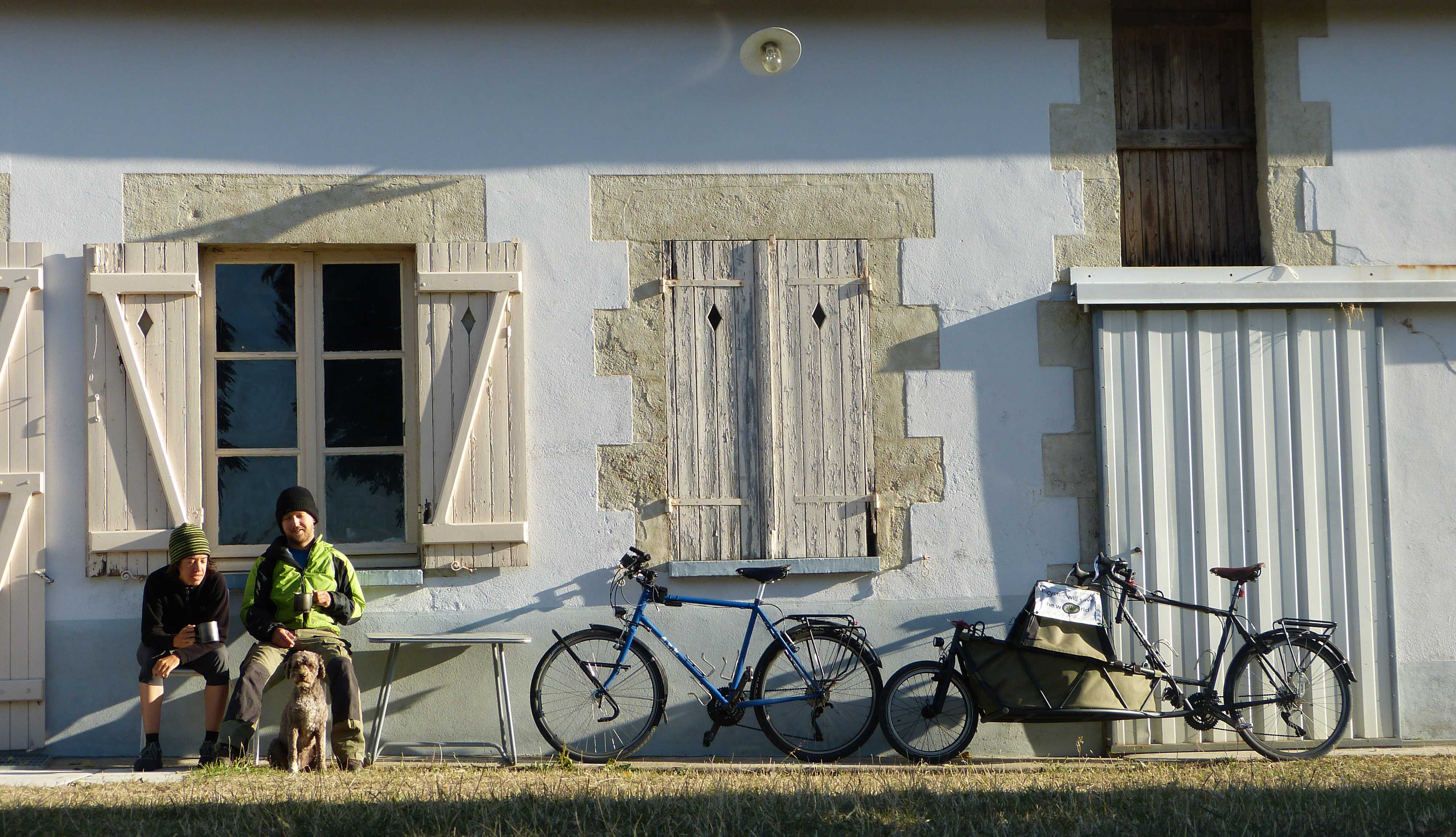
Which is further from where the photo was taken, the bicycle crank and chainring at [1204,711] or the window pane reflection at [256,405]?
the window pane reflection at [256,405]

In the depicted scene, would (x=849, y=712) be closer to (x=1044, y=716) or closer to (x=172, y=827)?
(x=1044, y=716)

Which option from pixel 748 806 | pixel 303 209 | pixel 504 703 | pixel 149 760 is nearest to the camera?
pixel 748 806

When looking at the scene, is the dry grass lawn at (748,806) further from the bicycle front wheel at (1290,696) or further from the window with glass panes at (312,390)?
the window with glass panes at (312,390)

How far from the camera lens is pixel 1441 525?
5672mm

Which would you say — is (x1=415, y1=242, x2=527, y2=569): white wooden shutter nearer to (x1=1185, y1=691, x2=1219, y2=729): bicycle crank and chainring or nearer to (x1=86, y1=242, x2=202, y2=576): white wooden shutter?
(x1=86, y1=242, x2=202, y2=576): white wooden shutter

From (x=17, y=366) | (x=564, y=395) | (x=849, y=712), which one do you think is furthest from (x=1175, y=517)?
(x=17, y=366)

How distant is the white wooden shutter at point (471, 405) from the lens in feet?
17.8

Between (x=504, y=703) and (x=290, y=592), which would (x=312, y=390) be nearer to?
(x=290, y=592)

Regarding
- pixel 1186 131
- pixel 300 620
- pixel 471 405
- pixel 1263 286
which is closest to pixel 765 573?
pixel 471 405

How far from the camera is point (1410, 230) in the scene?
18.9ft

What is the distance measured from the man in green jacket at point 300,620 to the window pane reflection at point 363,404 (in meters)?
0.39

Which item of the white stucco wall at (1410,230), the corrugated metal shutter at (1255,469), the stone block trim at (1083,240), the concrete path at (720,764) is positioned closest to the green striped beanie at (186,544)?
the concrete path at (720,764)

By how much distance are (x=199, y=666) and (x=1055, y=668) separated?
3498 millimetres

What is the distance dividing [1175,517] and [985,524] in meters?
0.84
